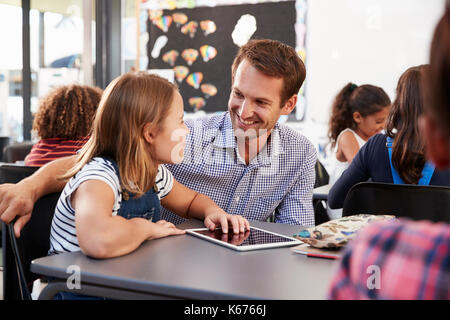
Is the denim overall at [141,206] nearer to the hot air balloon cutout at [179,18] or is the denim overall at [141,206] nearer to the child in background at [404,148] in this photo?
the child in background at [404,148]

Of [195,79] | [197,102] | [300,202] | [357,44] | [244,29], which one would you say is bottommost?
[300,202]

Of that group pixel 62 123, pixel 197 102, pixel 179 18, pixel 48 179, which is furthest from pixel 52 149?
pixel 179 18

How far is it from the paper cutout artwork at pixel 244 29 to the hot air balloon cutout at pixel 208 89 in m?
0.52

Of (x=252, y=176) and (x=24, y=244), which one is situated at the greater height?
(x=252, y=176)

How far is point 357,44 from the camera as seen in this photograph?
16.0ft

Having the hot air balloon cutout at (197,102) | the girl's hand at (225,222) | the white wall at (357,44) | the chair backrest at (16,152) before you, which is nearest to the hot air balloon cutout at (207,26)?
the hot air balloon cutout at (197,102)

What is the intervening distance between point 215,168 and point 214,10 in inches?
152

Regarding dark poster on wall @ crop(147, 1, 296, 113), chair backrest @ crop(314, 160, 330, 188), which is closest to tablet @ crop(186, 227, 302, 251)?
chair backrest @ crop(314, 160, 330, 188)

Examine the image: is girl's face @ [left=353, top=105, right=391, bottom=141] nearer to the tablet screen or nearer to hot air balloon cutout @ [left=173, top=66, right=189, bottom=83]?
the tablet screen

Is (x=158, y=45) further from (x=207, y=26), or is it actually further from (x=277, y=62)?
(x=277, y=62)

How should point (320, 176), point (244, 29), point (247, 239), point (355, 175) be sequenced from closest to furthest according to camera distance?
point (247, 239) < point (355, 175) < point (320, 176) < point (244, 29)

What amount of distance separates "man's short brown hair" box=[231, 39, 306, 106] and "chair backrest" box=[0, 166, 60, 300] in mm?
876

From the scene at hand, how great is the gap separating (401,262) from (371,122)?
3089mm
